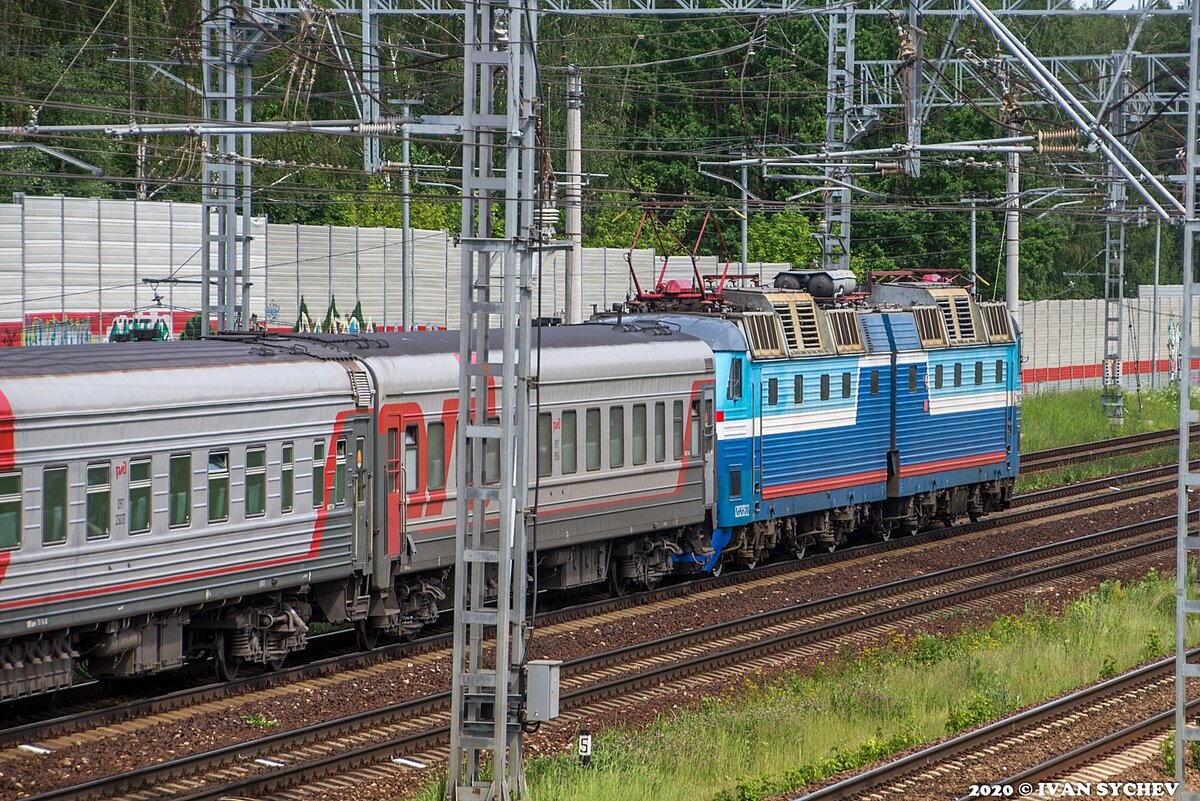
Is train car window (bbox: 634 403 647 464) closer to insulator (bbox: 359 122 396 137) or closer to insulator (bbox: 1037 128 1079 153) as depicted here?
insulator (bbox: 359 122 396 137)

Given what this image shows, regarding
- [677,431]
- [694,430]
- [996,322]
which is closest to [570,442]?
[677,431]

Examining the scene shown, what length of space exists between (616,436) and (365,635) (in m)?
4.68

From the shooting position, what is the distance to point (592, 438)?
2186cm

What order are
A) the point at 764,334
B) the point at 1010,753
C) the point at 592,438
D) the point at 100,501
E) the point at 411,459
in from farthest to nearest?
the point at 764,334, the point at 592,438, the point at 411,459, the point at 100,501, the point at 1010,753

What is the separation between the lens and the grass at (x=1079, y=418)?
1825 inches

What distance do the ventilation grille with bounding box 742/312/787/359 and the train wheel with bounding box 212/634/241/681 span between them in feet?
32.0

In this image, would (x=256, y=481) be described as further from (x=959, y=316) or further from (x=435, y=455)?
(x=959, y=316)

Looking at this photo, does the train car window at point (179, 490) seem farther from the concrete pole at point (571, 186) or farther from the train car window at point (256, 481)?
the concrete pole at point (571, 186)

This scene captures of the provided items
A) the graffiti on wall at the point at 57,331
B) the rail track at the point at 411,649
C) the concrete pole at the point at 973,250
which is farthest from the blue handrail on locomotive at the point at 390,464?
the graffiti on wall at the point at 57,331

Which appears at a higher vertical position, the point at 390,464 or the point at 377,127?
the point at 377,127

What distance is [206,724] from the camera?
609 inches

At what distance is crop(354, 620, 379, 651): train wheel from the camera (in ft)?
62.7

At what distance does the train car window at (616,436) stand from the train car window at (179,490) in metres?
7.09

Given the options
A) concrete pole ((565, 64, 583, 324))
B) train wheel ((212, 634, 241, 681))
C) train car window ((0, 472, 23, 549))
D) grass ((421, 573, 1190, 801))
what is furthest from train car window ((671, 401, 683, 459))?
train car window ((0, 472, 23, 549))
